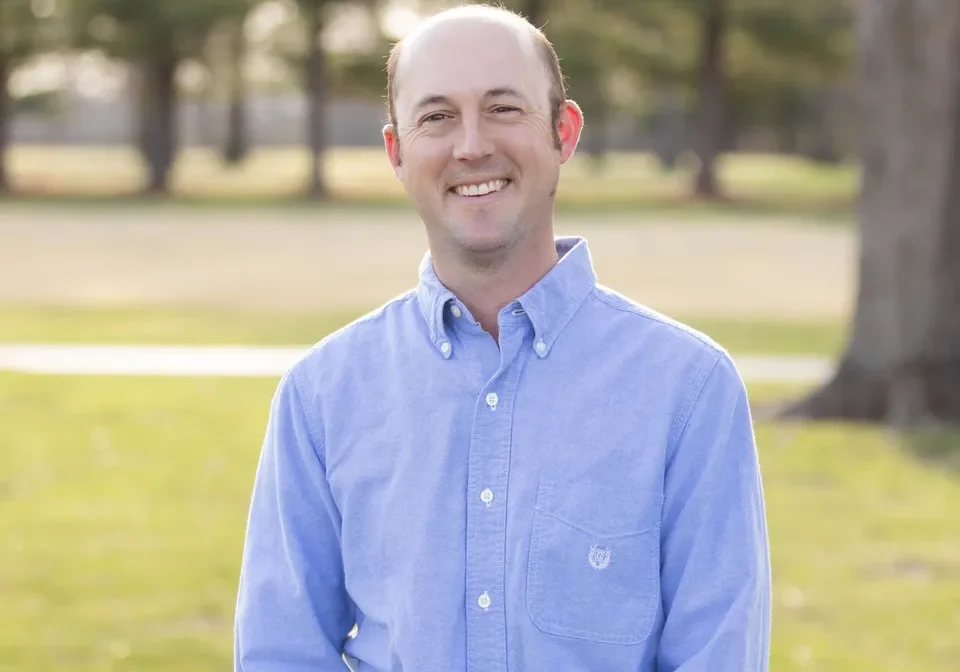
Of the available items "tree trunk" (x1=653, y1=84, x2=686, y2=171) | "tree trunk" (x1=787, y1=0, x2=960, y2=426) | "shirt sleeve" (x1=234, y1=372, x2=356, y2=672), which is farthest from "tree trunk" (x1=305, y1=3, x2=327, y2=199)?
"shirt sleeve" (x1=234, y1=372, x2=356, y2=672)

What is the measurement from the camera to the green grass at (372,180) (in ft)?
121

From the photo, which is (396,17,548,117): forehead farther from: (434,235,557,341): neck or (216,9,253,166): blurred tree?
(216,9,253,166): blurred tree

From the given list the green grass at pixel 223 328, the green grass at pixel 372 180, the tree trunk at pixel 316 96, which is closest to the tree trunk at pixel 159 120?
the green grass at pixel 372 180

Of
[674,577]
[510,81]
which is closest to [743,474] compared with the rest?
[674,577]

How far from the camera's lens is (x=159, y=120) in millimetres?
39031

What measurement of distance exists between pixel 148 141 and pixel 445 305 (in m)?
38.7

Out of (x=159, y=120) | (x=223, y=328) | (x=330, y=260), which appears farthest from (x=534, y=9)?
(x=223, y=328)

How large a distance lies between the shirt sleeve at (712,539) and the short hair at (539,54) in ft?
1.72

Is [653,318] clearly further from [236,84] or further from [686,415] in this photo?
[236,84]

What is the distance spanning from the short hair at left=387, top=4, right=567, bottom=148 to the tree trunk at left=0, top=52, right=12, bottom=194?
123 feet

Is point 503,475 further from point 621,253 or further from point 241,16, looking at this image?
point 241,16

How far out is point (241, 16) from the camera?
3700cm

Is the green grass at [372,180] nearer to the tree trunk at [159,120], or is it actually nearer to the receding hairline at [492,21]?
the tree trunk at [159,120]

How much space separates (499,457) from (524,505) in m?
0.09
